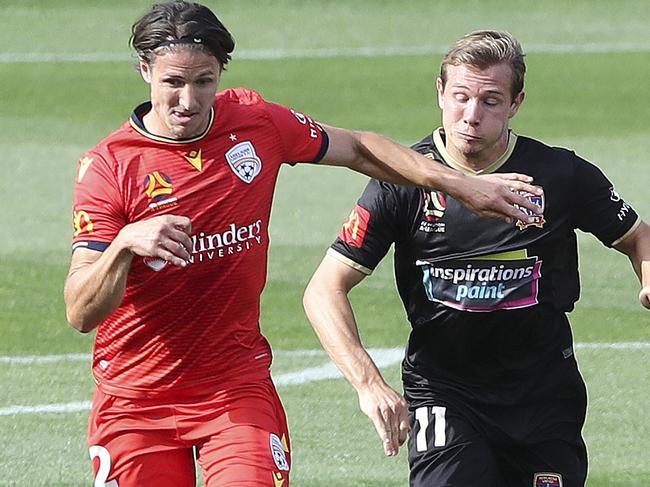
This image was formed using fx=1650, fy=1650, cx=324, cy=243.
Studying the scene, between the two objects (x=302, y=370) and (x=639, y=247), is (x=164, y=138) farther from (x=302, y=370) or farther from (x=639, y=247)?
(x=302, y=370)

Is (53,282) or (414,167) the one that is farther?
(53,282)

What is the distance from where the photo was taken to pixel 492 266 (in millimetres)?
6816

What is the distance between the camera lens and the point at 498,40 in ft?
22.7

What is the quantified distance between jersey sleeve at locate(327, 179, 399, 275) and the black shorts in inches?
26.7

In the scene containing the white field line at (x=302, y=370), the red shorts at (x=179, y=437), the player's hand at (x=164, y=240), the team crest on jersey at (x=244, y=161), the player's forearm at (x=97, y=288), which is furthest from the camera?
the white field line at (x=302, y=370)

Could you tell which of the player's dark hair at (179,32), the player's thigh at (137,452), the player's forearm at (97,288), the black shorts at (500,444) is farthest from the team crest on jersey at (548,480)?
the player's dark hair at (179,32)

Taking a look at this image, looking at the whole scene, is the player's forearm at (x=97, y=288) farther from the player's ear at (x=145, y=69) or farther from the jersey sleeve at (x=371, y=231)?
the jersey sleeve at (x=371, y=231)

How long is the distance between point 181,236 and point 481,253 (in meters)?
1.79

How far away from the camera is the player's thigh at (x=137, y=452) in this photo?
6.30 metres

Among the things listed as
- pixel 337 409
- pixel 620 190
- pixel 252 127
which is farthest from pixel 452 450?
pixel 620 190

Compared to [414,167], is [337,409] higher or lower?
lower

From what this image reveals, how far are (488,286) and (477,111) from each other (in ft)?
2.39

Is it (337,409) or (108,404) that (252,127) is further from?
(337,409)

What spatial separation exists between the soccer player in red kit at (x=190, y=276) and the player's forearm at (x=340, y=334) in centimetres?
31
